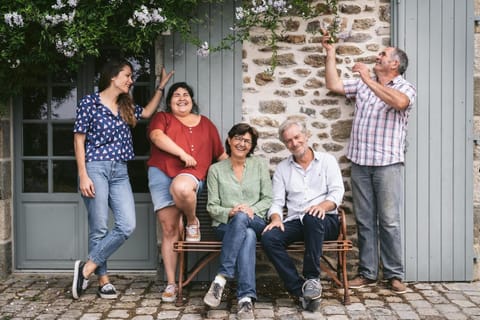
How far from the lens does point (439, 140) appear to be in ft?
17.9

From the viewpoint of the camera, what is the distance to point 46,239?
5859mm

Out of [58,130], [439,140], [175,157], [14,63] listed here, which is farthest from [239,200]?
[14,63]

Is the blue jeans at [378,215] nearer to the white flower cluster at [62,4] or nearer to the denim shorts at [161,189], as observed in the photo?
the denim shorts at [161,189]

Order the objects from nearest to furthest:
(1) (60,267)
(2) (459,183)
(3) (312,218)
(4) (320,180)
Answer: (3) (312,218) < (4) (320,180) < (2) (459,183) < (1) (60,267)

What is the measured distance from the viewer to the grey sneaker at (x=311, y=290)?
14.9 feet

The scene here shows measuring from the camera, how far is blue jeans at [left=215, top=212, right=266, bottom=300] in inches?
181

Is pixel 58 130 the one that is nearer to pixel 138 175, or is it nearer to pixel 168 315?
pixel 138 175

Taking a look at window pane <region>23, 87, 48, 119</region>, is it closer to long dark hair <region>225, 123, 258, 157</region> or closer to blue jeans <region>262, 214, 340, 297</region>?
long dark hair <region>225, 123, 258, 157</region>

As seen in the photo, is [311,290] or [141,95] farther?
[141,95]

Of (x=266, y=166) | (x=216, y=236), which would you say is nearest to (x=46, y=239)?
(x=216, y=236)

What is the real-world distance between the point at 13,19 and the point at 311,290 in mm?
A: 3067

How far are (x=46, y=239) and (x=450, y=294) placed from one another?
3695 millimetres

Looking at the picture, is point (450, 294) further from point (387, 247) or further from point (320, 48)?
point (320, 48)

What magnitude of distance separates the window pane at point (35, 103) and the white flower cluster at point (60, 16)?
1.19 m
